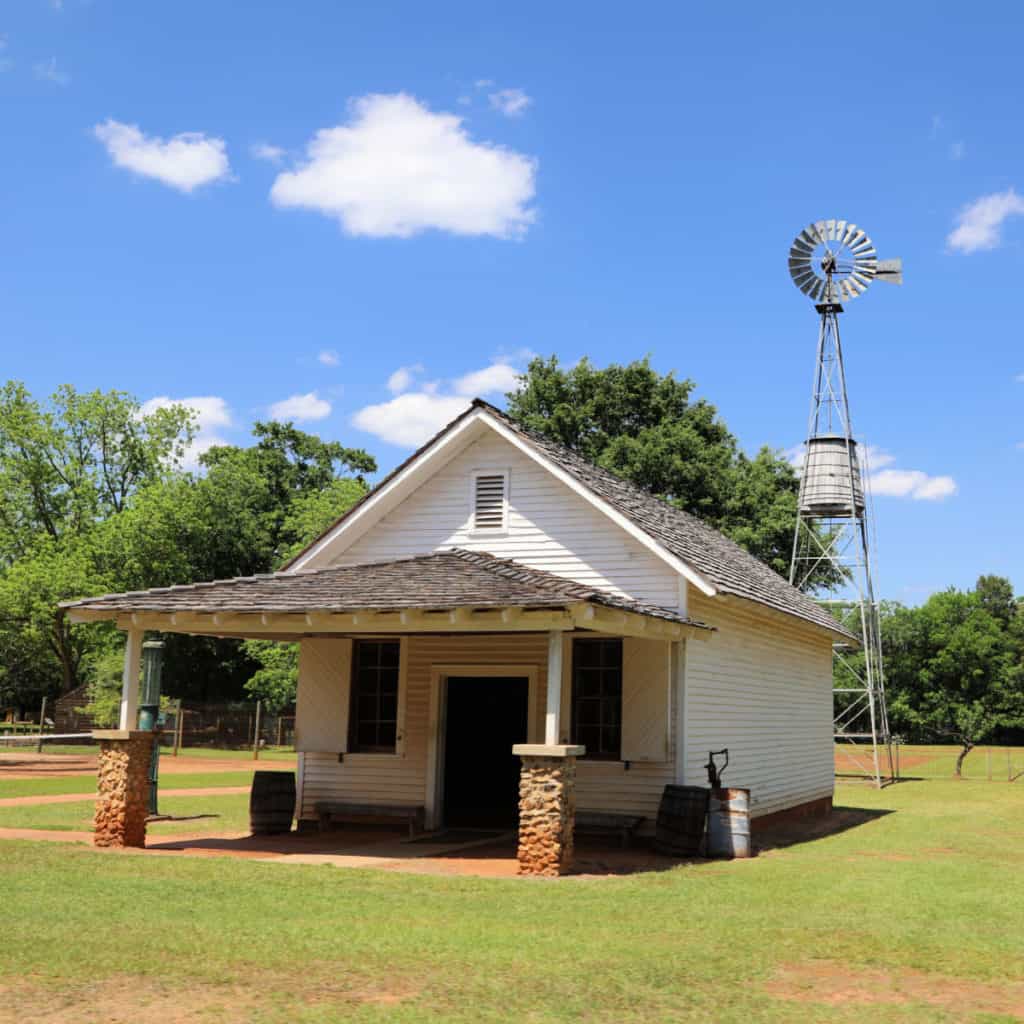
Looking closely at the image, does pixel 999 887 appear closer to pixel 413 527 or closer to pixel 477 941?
pixel 477 941

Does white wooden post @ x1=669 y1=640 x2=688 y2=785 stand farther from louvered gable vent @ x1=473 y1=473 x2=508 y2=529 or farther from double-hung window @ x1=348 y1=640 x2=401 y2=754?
double-hung window @ x1=348 y1=640 x2=401 y2=754

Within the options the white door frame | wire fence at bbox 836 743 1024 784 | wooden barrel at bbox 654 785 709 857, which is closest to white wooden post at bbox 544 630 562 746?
wooden barrel at bbox 654 785 709 857

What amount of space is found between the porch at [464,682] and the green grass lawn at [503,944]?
2243 mm

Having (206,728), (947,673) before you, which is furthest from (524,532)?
(947,673)

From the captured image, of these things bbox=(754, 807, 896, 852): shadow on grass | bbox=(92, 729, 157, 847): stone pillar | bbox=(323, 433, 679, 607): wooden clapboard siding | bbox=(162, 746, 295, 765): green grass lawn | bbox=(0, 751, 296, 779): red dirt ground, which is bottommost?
bbox=(162, 746, 295, 765): green grass lawn

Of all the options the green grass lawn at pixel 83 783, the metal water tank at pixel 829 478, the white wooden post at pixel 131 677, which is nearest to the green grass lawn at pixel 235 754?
the green grass lawn at pixel 83 783

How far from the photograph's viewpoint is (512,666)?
17438mm

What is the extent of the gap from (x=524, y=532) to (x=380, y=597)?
13.0 ft

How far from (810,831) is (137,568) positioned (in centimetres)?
3410

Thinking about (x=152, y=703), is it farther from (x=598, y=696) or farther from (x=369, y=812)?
(x=598, y=696)

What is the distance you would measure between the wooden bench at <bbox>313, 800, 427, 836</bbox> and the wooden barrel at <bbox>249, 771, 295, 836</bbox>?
0.65 m

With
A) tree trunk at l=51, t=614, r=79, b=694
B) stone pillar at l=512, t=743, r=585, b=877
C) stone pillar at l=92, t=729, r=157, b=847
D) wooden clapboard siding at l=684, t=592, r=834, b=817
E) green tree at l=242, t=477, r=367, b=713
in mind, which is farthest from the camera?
green tree at l=242, t=477, r=367, b=713

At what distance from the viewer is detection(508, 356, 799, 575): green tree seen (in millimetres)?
43031

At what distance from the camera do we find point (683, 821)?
15.2 meters
